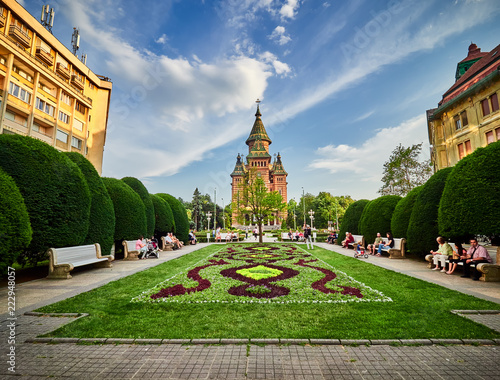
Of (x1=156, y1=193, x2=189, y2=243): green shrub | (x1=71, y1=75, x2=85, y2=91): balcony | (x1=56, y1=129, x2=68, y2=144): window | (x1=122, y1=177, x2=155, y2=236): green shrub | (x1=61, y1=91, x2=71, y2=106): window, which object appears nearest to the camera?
(x1=122, y1=177, x2=155, y2=236): green shrub

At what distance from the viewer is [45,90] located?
27594mm

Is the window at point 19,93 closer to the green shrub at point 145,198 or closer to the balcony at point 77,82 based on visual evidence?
the balcony at point 77,82

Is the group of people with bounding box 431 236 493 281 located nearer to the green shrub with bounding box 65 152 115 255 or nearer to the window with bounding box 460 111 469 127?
the green shrub with bounding box 65 152 115 255

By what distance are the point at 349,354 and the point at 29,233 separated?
27.5 ft

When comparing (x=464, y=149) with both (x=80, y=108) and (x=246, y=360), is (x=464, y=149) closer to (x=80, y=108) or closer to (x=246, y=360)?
(x=246, y=360)

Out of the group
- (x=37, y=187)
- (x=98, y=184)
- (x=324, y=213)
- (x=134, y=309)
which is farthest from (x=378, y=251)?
(x=324, y=213)

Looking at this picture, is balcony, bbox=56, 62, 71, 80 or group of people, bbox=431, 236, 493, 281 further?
balcony, bbox=56, 62, 71, 80

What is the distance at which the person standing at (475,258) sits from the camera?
7.61m

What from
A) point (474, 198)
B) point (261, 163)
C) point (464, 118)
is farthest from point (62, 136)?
point (261, 163)

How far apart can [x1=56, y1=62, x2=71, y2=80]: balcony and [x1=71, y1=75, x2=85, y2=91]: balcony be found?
815 millimetres

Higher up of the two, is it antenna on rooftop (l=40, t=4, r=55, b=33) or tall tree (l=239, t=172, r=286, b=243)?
antenna on rooftop (l=40, t=4, r=55, b=33)

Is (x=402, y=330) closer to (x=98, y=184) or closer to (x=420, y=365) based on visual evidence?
(x=420, y=365)

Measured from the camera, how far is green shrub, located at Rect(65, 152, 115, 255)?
1043 centimetres

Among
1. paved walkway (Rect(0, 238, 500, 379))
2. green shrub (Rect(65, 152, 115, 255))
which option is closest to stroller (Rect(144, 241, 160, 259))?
green shrub (Rect(65, 152, 115, 255))
